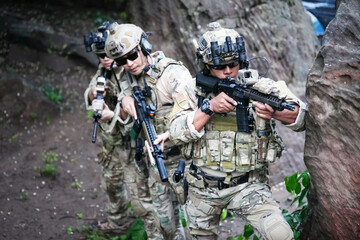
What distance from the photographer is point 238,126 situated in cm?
382

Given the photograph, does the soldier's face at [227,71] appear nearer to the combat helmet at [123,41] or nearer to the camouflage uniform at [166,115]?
the camouflage uniform at [166,115]

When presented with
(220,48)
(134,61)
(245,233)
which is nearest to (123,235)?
(245,233)

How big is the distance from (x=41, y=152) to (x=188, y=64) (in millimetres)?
3099

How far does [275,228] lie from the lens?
3.56m

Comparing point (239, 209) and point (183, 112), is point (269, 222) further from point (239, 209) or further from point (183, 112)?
point (183, 112)

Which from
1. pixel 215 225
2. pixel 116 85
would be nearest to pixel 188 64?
pixel 116 85

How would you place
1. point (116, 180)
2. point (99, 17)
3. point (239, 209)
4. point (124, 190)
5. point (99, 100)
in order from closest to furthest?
point (239, 209)
point (99, 100)
point (116, 180)
point (124, 190)
point (99, 17)

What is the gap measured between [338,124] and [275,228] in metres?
0.91

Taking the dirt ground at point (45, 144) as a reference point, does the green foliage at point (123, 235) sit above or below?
above

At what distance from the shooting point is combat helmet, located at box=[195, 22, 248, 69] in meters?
3.64

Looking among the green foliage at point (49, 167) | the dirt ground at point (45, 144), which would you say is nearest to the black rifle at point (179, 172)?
the dirt ground at point (45, 144)

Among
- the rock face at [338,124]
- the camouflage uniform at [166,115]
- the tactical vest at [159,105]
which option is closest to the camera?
the rock face at [338,124]

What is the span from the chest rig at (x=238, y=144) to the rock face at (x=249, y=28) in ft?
11.0

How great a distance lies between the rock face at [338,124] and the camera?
3416 millimetres
